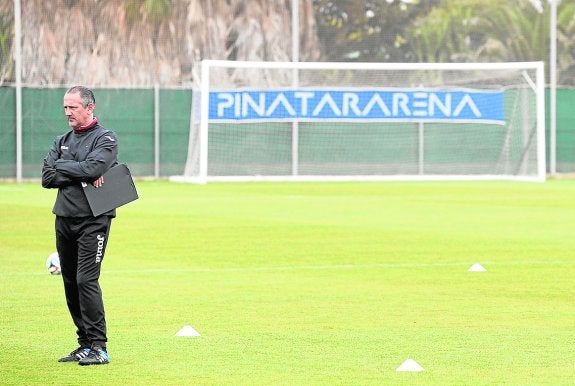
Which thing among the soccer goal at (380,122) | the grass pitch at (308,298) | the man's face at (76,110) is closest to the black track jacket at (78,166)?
the man's face at (76,110)

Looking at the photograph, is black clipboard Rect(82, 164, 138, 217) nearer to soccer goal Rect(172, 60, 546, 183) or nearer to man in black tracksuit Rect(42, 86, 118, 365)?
man in black tracksuit Rect(42, 86, 118, 365)

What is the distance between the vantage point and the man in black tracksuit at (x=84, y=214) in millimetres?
9016

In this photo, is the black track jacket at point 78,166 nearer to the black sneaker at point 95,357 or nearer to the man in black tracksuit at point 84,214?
the man in black tracksuit at point 84,214

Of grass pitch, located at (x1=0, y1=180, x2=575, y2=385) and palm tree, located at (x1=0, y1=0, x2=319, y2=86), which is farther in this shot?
palm tree, located at (x1=0, y1=0, x2=319, y2=86)

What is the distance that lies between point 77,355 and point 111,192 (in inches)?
40.5

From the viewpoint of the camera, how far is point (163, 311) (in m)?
11.8

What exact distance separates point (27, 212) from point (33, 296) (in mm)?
11630

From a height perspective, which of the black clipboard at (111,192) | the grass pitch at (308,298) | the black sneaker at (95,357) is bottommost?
the grass pitch at (308,298)

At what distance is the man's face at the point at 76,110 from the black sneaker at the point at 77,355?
4.56 ft

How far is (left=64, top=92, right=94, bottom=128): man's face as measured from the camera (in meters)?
8.93

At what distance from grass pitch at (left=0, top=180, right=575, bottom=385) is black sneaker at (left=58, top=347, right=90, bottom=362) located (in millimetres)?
76

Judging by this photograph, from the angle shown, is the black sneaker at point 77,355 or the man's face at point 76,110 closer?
the man's face at point 76,110

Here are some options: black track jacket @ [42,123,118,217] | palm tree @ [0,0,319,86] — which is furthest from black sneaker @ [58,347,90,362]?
palm tree @ [0,0,319,86]

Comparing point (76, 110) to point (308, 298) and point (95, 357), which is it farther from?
point (308, 298)
